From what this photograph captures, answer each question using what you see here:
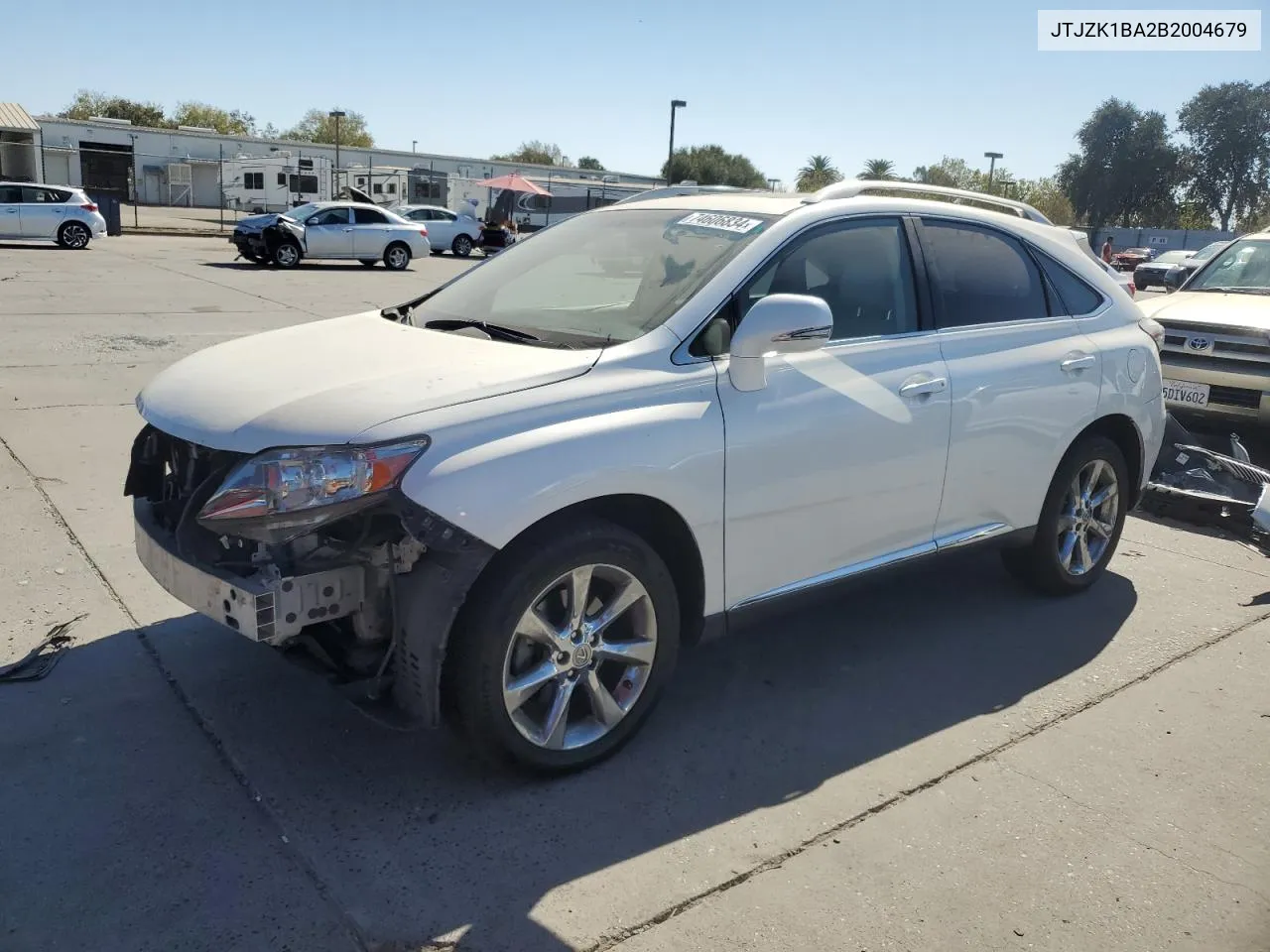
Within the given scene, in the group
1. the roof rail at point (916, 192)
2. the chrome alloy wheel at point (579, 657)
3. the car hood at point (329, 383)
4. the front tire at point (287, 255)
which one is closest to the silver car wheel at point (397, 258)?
the front tire at point (287, 255)

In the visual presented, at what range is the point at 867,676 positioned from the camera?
4.23 meters

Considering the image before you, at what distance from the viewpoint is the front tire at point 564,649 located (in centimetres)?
300

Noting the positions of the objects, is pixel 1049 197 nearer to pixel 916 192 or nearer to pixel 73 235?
pixel 73 235

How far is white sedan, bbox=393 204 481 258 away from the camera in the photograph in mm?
32969

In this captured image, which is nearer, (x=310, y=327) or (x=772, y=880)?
(x=772, y=880)

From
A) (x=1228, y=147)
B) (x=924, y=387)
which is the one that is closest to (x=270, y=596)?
(x=924, y=387)

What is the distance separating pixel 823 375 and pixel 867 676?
128cm

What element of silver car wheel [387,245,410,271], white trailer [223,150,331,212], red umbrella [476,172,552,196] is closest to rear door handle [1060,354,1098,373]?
silver car wheel [387,245,410,271]

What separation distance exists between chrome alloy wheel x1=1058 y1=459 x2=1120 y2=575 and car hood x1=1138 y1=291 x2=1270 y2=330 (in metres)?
3.09

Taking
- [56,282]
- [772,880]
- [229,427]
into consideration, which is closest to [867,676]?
[772,880]

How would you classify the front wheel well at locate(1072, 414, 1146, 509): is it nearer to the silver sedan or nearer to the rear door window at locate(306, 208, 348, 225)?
the silver sedan

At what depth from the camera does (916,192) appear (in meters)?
4.54

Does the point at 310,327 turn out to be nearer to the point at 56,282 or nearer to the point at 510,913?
the point at 510,913

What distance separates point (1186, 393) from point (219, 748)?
7226 mm
